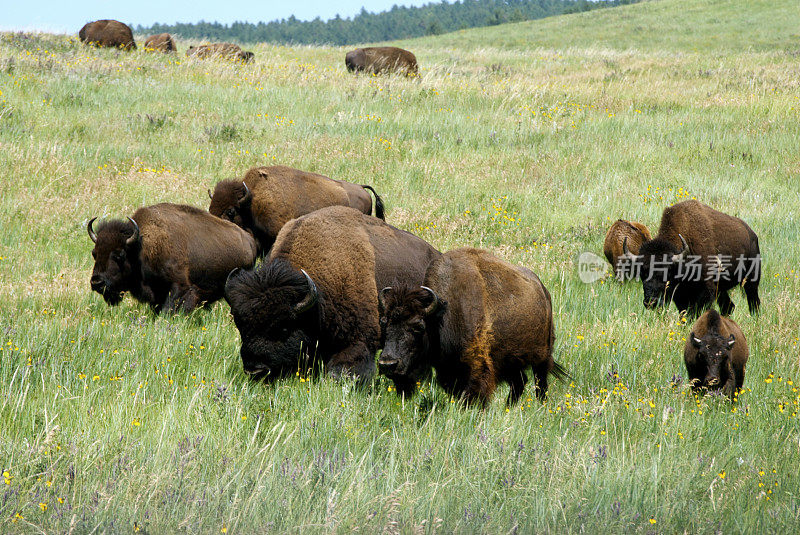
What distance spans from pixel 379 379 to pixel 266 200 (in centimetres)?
381

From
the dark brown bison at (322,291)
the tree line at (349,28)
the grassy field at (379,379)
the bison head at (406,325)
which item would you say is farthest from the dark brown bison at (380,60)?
the tree line at (349,28)

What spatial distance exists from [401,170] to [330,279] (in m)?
7.29

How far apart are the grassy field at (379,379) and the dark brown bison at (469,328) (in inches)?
10.7

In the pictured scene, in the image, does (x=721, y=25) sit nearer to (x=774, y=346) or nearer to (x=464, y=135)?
(x=464, y=135)

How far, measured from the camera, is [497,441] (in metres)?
4.36

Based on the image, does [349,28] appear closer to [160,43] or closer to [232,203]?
[160,43]

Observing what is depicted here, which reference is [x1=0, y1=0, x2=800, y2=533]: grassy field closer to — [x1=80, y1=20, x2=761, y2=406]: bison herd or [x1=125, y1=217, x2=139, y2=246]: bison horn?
[x1=80, y1=20, x2=761, y2=406]: bison herd

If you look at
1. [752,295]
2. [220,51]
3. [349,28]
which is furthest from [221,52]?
[349,28]

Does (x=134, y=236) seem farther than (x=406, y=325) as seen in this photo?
Yes

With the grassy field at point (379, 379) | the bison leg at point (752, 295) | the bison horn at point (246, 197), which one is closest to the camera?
the grassy field at point (379, 379)

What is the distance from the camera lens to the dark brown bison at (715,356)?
6.11 m

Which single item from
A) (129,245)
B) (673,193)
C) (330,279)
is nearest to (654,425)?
(330,279)

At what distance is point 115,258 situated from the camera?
23.5ft

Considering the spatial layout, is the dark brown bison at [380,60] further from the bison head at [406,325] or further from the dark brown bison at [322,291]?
the bison head at [406,325]
